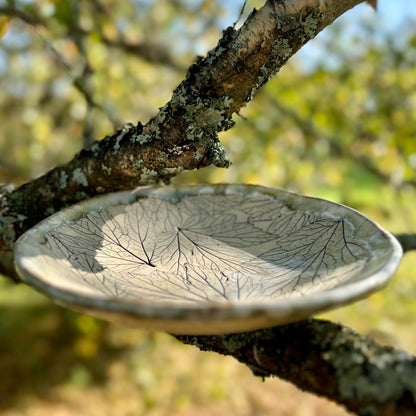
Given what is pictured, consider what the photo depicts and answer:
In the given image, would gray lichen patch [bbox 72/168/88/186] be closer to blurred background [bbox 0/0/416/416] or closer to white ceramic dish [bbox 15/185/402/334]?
white ceramic dish [bbox 15/185/402/334]

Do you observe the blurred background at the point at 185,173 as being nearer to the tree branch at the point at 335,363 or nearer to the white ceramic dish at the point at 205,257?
the white ceramic dish at the point at 205,257

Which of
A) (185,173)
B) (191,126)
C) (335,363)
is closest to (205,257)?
(191,126)

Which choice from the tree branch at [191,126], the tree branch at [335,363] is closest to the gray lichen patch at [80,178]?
the tree branch at [191,126]

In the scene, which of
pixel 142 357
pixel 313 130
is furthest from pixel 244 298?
pixel 142 357

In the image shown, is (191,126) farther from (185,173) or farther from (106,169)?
(185,173)

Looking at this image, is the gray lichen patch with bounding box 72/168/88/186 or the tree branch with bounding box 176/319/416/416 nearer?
the tree branch with bounding box 176/319/416/416

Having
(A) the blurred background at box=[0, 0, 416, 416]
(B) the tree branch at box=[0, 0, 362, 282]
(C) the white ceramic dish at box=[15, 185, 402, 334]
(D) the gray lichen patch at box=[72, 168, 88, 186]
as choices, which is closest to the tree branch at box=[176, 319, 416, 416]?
(C) the white ceramic dish at box=[15, 185, 402, 334]

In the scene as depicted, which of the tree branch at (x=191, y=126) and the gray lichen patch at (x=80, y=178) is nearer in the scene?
the tree branch at (x=191, y=126)
